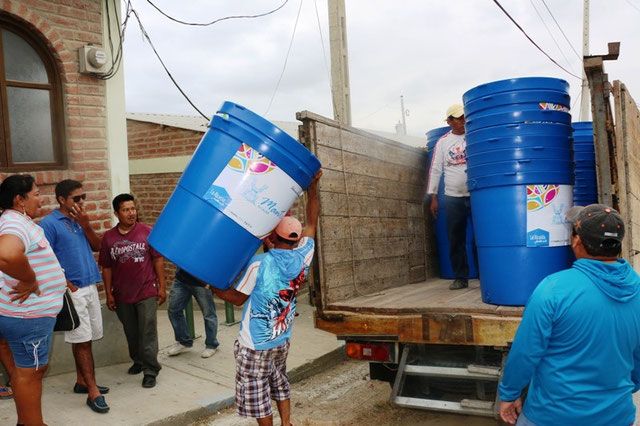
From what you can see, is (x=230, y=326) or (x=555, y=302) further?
(x=230, y=326)

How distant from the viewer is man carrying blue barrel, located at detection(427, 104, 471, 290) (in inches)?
179

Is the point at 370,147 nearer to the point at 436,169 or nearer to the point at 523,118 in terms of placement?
the point at 436,169

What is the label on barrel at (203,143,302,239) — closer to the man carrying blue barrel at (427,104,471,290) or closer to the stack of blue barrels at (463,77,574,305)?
the stack of blue barrels at (463,77,574,305)

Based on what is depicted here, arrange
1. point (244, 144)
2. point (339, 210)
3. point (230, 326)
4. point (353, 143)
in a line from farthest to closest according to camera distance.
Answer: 1. point (230, 326)
2. point (353, 143)
3. point (339, 210)
4. point (244, 144)

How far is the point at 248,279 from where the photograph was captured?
10.1ft

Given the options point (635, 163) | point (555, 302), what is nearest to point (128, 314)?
point (555, 302)

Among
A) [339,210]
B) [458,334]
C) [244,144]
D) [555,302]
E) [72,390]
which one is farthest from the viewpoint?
[72,390]

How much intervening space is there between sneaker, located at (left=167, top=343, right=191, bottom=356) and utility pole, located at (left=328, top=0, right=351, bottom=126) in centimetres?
353

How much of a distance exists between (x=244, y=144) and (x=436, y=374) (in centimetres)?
176

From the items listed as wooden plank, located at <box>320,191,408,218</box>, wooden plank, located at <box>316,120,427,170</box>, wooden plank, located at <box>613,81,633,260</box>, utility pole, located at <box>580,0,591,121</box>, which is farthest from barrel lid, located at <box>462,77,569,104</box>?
utility pole, located at <box>580,0,591,121</box>

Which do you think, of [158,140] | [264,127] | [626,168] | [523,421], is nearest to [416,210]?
[626,168]

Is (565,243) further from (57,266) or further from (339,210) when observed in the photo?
(57,266)

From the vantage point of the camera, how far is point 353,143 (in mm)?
4086

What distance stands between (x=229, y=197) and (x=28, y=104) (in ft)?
9.31
